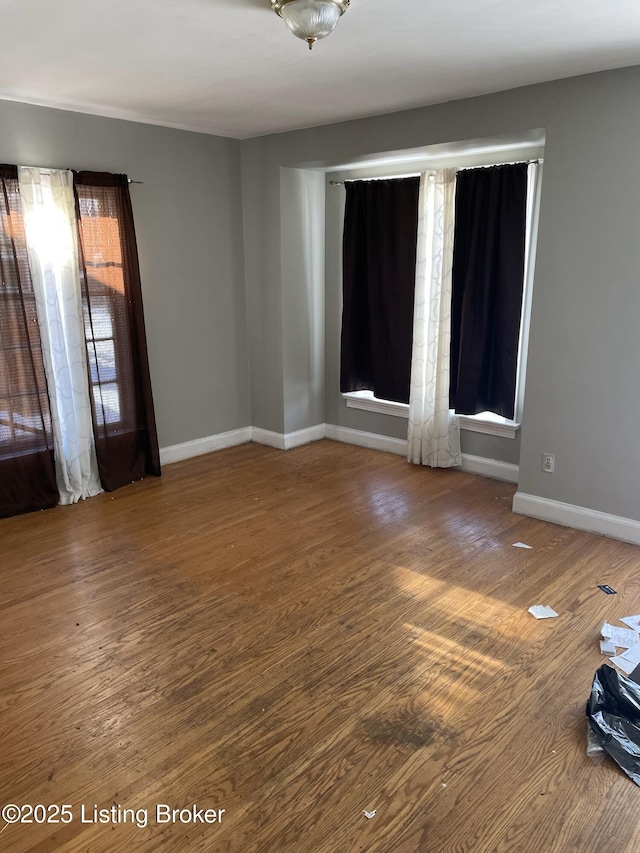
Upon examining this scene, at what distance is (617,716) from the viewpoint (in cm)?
218

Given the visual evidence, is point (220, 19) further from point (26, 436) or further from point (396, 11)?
point (26, 436)

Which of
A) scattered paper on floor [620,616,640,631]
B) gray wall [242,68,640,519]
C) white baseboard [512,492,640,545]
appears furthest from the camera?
white baseboard [512,492,640,545]

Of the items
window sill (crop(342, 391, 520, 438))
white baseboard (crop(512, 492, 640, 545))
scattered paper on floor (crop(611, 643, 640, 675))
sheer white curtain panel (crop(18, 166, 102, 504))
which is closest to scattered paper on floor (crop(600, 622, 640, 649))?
scattered paper on floor (crop(611, 643, 640, 675))

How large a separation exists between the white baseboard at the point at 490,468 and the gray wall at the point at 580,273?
0.62 meters

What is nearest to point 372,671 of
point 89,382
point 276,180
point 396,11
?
point 396,11

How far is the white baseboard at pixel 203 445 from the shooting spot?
4992mm

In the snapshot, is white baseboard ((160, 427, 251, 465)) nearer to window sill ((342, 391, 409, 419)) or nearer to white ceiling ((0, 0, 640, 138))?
window sill ((342, 391, 409, 419))

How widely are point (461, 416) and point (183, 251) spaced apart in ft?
8.15

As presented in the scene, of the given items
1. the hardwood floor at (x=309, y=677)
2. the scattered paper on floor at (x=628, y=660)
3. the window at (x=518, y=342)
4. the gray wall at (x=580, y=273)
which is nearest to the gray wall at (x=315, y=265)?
the gray wall at (x=580, y=273)

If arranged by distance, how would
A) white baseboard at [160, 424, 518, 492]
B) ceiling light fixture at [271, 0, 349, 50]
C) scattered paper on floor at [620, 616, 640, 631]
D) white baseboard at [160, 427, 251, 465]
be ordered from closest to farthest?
1. ceiling light fixture at [271, 0, 349, 50]
2. scattered paper on floor at [620, 616, 640, 631]
3. white baseboard at [160, 424, 518, 492]
4. white baseboard at [160, 427, 251, 465]

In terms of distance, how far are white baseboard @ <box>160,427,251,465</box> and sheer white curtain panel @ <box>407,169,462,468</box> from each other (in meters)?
1.52

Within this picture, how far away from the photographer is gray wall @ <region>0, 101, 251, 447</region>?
415 centimetres

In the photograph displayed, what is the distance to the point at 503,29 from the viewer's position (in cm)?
257

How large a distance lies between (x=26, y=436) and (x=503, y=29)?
346 centimetres
